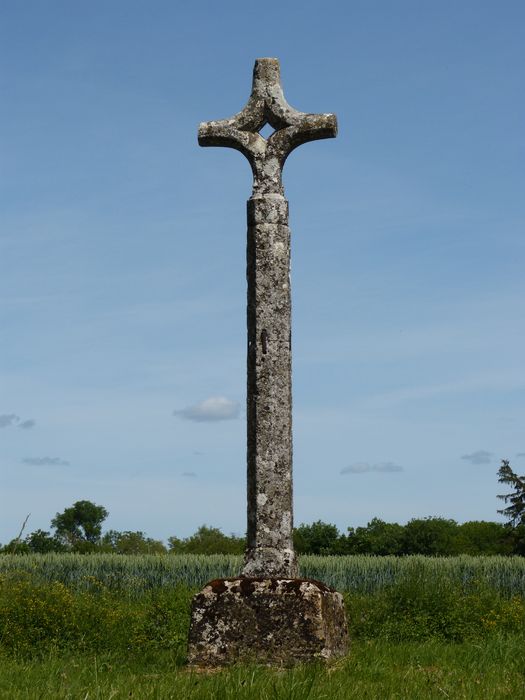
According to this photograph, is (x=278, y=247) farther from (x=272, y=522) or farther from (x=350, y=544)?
(x=350, y=544)

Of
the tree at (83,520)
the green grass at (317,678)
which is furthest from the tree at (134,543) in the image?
the green grass at (317,678)

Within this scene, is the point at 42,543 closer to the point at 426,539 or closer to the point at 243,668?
the point at 426,539

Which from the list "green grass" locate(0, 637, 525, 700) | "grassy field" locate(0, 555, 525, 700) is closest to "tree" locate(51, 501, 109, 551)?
"grassy field" locate(0, 555, 525, 700)

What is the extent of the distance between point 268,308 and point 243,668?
3516 millimetres

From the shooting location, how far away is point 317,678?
7078mm

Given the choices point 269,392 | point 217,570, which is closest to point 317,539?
point 217,570

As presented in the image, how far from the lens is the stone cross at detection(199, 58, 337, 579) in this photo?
8977mm

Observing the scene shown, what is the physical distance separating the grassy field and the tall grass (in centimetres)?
4

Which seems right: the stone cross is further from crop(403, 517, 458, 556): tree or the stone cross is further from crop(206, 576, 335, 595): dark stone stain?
crop(403, 517, 458, 556): tree

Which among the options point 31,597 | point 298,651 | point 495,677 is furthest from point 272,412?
point 31,597

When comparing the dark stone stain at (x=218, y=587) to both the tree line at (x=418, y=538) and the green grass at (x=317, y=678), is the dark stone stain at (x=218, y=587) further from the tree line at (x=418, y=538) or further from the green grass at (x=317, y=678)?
the tree line at (x=418, y=538)

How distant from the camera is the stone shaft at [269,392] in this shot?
894 centimetres

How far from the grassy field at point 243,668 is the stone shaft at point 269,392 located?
1344mm

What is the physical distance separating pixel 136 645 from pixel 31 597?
2017mm
